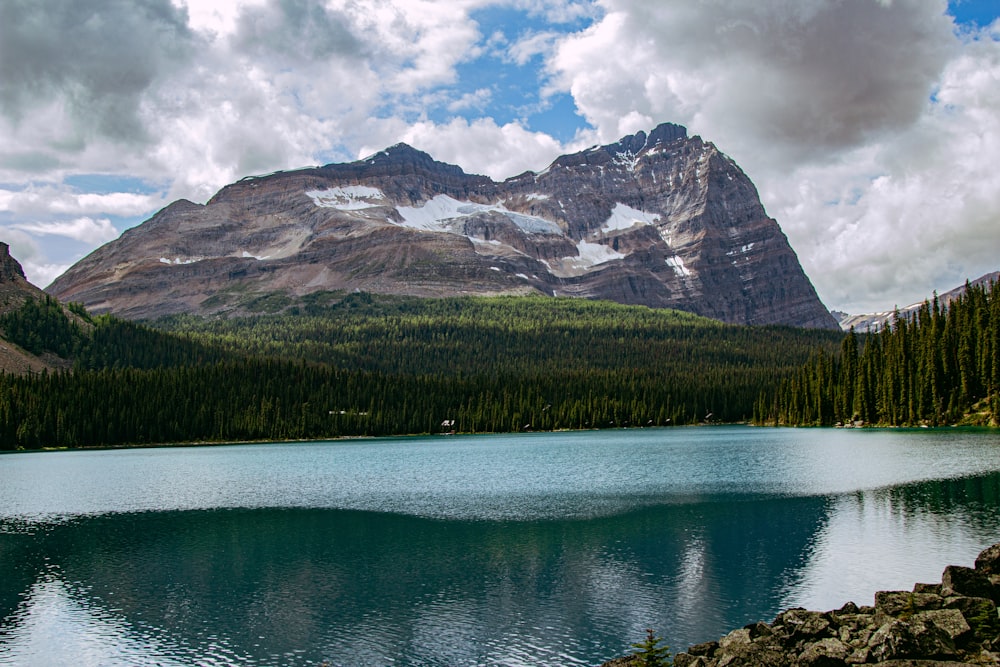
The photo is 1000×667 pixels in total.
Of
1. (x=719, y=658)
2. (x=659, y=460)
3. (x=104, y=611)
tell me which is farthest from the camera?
(x=659, y=460)

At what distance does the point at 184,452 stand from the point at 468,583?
367ft

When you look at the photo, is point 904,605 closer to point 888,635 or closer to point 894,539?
point 888,635

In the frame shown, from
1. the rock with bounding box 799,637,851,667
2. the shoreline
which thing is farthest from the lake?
the shoreline

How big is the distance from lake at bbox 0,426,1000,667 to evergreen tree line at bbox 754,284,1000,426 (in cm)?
3151

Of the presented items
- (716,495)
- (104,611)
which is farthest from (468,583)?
(716,495)

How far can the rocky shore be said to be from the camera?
826 inches

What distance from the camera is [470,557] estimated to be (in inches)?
1633

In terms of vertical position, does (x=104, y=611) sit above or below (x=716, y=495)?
below

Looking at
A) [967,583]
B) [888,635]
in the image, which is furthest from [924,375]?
[888,635]

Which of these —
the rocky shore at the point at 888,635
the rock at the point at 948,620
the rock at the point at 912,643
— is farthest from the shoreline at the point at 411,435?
the rock at the point at 912,643

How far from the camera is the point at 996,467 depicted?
60.0m

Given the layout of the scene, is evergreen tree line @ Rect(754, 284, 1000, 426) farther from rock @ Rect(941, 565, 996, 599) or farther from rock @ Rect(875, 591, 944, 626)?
rock @ Rect(875, 591, 944, 626)

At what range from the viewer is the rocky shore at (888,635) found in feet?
68.8

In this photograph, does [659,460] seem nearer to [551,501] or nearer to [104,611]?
[551,501]
